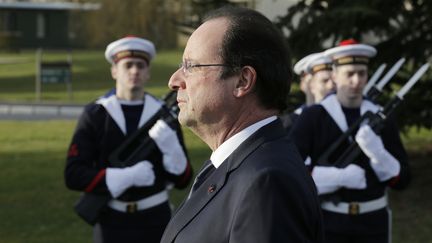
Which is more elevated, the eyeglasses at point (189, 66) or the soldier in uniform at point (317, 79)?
the eyeglasses at point (189, 66)

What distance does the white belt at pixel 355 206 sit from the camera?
543cm

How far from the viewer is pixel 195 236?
8.04ft

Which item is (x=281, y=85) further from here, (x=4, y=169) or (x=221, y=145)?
(x=4, y=169)

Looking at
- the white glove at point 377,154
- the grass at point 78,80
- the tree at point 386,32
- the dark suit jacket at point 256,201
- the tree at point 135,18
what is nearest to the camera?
the dark suit jacket at point 256,201

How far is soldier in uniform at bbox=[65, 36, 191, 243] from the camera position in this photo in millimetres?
5402

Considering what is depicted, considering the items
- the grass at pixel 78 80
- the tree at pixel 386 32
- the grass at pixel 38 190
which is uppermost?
the tree at pixel 386 32

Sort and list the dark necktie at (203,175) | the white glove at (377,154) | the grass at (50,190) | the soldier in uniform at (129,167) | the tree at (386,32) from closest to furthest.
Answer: the dark necktie at (203,175) < the white glove at (377,154) < the soldier in uniform at (129,167) < the grass at (50,190) < the tree at (386,32)

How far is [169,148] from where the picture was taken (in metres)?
Answer: 5.55

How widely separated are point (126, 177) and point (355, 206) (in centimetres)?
152

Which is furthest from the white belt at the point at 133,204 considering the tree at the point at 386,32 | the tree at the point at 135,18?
the tree at the point at 135,18

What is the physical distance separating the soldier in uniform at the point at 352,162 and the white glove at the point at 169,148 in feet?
2.59

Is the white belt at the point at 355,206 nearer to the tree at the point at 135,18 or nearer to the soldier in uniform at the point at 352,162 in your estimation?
the soldier in uniform at the point at 352,162

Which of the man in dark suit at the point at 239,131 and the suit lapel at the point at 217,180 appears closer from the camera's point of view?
the man in dark suit at the point at 239,131

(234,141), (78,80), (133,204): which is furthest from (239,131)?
(78,80)
